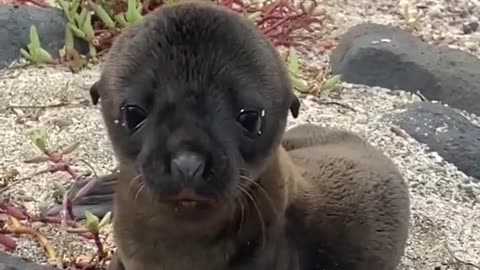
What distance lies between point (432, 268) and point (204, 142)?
158 cm

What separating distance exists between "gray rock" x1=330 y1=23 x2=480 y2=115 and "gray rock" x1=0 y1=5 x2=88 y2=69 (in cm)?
111

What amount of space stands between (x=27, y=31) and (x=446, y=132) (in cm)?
176

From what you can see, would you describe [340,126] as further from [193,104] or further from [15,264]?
A: [193,104]

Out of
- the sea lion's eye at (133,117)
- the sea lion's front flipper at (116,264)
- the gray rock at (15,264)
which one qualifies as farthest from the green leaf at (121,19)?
the sea lion's eye at (133,117)

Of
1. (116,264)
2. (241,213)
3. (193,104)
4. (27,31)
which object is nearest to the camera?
(193,104)

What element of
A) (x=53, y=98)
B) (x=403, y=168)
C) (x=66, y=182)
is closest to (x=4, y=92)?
(x=53, y=98)

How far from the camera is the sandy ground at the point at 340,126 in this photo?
4.12 meters

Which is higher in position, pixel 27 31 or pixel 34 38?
pixel 34 38

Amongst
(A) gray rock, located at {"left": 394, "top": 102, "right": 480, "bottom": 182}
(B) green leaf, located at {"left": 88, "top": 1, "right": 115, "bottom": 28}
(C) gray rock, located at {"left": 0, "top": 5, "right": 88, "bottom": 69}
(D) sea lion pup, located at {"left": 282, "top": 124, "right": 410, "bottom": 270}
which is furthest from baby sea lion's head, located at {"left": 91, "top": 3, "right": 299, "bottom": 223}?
(C) gray rock, located at {"left": 0, "top": 5, "right": 88, "bottom": 69}

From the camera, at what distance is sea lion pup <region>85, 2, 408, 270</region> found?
8.82 ft

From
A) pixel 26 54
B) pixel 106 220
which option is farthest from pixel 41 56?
pixel 106 220

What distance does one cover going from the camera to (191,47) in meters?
2.76

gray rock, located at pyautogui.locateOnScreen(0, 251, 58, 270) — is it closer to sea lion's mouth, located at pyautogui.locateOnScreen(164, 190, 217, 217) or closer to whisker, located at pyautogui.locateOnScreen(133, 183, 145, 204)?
whisker, located at pyautogui.locateOnScreen(133, 183, 145, 204)

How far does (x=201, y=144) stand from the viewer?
2650 mm
